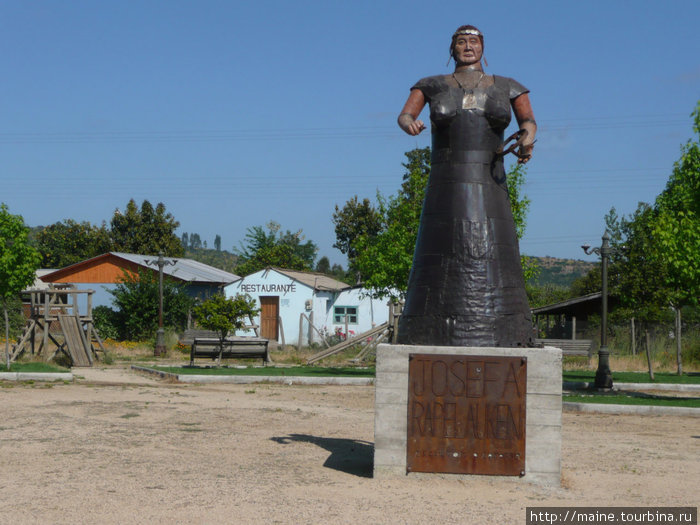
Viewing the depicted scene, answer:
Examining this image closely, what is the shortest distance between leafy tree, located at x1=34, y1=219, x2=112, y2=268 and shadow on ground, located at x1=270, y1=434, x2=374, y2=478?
49722mm

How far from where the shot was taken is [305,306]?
122ft

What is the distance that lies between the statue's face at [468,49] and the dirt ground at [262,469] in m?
4.12

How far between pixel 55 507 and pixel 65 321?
18395mm

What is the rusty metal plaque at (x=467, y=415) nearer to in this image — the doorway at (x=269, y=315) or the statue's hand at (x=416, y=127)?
the statue's hand at (x=416, y=127)

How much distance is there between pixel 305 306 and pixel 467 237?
2932 cm

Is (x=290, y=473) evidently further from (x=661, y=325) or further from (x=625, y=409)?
(x=661, y=325)

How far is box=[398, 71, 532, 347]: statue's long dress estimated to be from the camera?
25.6 feet

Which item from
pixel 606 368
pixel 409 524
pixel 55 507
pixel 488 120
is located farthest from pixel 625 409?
pixel 55 507

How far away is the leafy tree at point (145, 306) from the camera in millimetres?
35500

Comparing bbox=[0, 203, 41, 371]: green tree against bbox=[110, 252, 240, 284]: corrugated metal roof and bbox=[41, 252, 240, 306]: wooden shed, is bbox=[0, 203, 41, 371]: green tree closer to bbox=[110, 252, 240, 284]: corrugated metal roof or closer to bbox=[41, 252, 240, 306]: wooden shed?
bbox=[110, 252, 240, 284]: corrugated metal roof

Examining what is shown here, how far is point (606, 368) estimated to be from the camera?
18.7m

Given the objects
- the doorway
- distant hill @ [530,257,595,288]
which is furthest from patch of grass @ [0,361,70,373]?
distant hill @ [530,257,595,288]

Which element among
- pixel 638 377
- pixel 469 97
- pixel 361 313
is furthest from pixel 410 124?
pixel 361 313

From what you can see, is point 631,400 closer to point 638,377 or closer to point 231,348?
point 638,377
